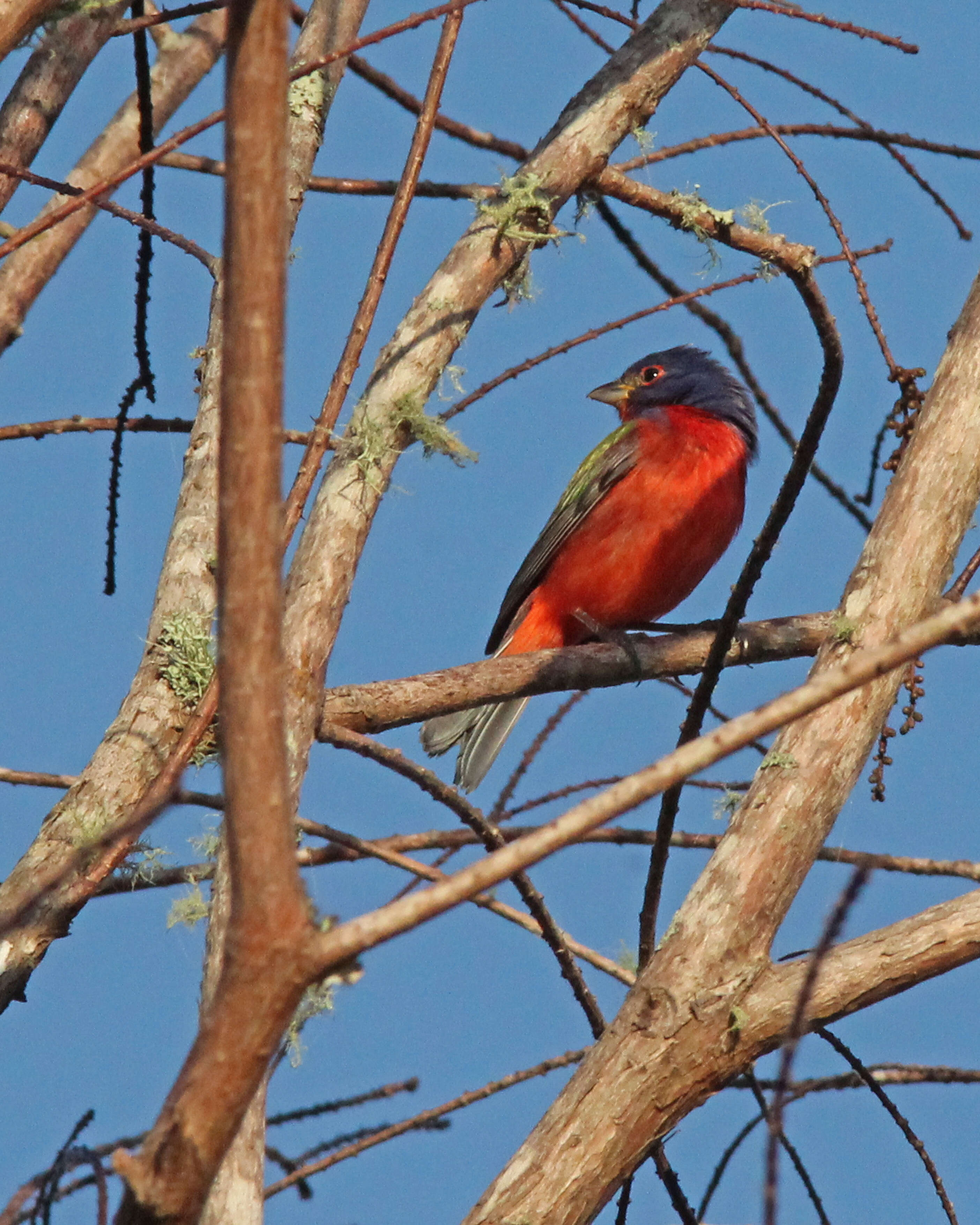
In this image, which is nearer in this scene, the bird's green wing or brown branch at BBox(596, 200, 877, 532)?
brown branch at BBox(596, 200, 877, 532)

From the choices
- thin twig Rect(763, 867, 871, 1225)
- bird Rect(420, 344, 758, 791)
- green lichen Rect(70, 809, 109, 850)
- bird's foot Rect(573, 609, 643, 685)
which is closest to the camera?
thin twig Rect(763, 867, 871, 1225)

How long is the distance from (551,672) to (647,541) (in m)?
2.41

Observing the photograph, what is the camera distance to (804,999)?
1.24m

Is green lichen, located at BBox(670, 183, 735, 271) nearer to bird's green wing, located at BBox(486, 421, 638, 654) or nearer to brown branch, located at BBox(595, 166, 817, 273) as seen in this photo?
brown branch, located at BBox(595, 166, 817, 273)

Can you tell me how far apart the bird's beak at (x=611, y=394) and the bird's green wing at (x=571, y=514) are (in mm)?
641

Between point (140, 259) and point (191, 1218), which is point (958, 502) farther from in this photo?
point (191, 1218)

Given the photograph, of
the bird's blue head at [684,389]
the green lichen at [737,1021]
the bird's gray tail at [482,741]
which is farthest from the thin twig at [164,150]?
the bird's blue head at [684,389]

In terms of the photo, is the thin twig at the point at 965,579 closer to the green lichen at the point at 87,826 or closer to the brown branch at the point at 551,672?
the brown branch at the point at 551,672

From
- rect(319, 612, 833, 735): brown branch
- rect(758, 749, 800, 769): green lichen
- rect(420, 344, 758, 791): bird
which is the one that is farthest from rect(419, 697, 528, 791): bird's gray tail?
rect(758, 749, 800, 769): green lichen

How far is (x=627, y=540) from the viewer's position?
21.1ft

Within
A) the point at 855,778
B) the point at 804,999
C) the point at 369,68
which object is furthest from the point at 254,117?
the point at 369,68

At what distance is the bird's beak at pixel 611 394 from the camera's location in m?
7.47

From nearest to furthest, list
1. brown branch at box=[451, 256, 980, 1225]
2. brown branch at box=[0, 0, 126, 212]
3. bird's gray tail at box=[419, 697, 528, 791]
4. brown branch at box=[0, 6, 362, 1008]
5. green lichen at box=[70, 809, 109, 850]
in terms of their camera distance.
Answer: brown branch at box=[451, 256, 980, 1225], brown branch at box=[0, 6, 362, 1008], green lichen at box=[70, 809, 109, 850], brown branch at box=[0, 0, 126, 212], bird's gray tail at box=[419, 697, 528, 791]

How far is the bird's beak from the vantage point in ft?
24.5
